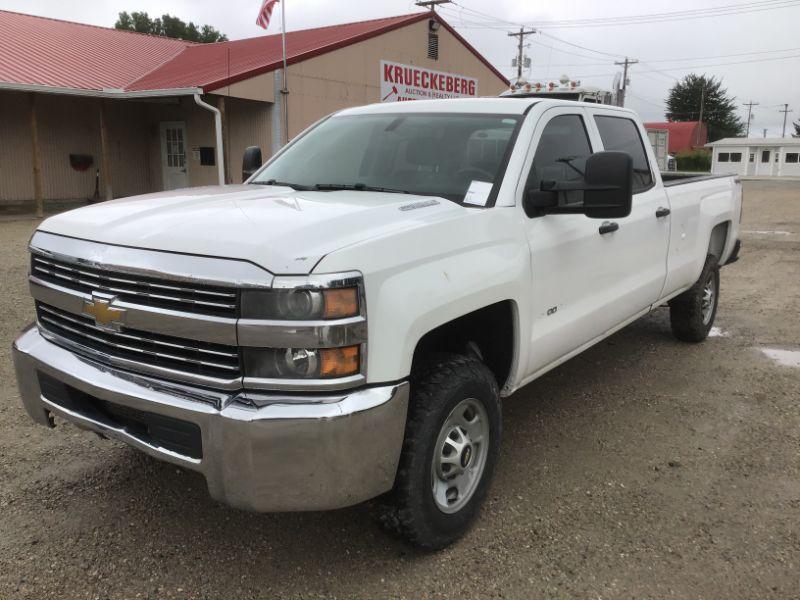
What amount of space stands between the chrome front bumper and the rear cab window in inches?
103

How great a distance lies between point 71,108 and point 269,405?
763 inches

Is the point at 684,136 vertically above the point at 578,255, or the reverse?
the point at 684,136

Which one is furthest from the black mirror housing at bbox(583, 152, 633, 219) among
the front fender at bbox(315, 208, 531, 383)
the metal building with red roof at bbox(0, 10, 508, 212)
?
the metal building with red roof at bbox(0, 10, 508, 212)

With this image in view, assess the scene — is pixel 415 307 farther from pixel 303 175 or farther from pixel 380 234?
pixel 303 175

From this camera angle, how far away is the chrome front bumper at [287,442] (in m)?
2.36

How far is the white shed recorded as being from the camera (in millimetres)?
57156

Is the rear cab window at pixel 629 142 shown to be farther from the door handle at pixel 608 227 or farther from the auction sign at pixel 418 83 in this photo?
the auction sign at pixel 418 83

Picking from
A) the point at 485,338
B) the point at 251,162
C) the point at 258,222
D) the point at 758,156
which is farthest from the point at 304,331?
the point at 758,156

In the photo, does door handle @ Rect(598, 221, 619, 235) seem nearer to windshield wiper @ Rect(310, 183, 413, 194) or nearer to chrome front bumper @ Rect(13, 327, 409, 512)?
windshield wiper @ Rect(310, 183, 413, 194)

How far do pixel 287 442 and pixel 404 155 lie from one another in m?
1.97

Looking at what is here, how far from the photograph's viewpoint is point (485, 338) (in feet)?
11.1

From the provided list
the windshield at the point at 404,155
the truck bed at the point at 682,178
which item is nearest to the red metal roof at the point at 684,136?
the truck bed at the point at 682,178

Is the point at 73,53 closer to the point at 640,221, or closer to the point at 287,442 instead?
the point at 640,221

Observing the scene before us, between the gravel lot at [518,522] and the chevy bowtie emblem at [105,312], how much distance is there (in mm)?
1012
